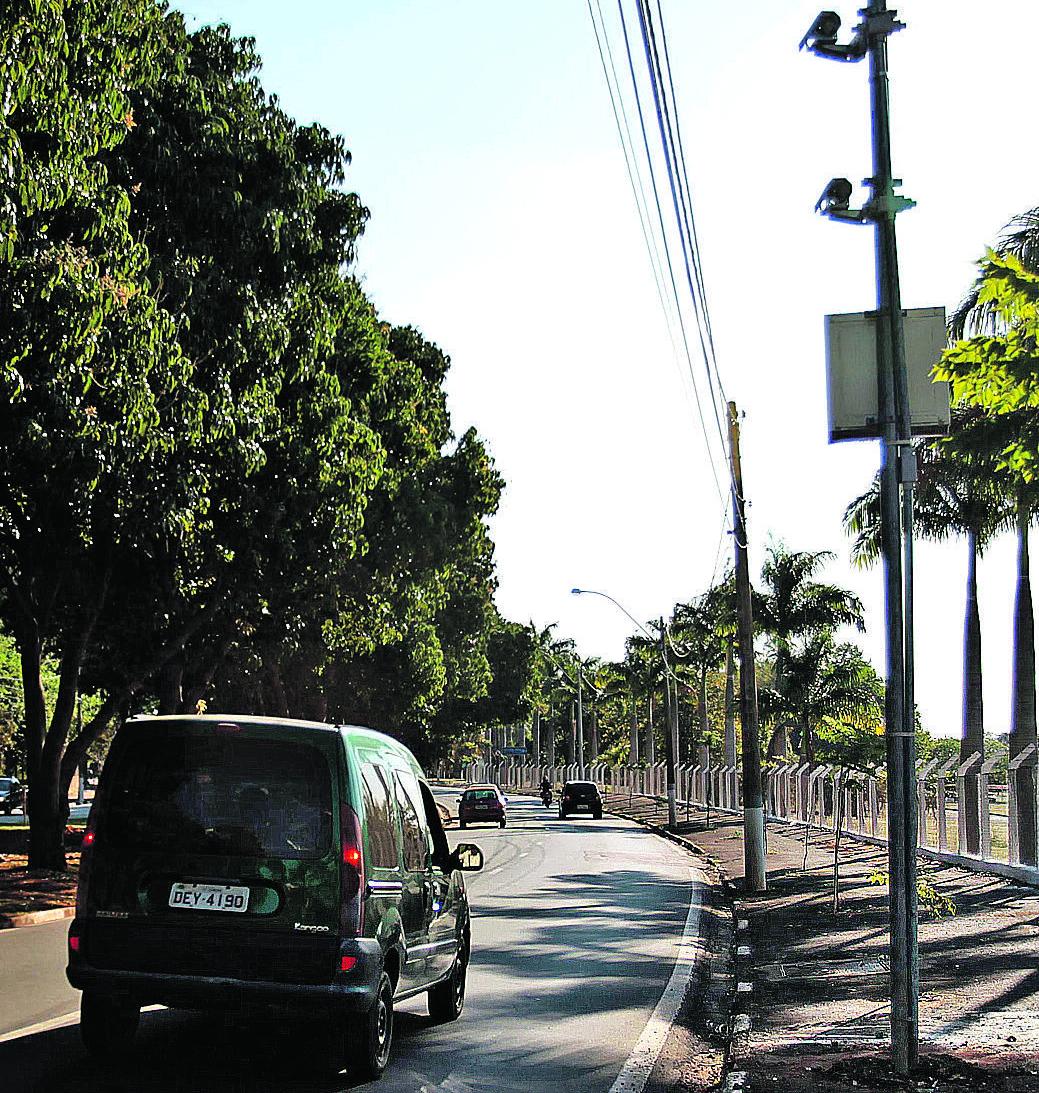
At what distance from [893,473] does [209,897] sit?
14.5 feet

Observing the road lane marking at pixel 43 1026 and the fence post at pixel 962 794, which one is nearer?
the road lane marking at pixel 43 1026

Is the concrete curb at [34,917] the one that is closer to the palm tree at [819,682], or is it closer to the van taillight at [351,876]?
the van taillight at [351,876]

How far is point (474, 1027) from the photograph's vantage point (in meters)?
10.7

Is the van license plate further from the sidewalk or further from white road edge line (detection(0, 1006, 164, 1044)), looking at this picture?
the sidewalk

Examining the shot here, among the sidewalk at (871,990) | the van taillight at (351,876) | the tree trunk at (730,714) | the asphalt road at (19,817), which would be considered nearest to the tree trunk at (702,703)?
the tree trunk at (730,714)

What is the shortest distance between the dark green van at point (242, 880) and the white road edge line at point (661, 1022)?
4.66ft

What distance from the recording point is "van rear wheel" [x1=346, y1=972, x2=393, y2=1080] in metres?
8.38

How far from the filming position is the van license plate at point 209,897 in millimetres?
8375

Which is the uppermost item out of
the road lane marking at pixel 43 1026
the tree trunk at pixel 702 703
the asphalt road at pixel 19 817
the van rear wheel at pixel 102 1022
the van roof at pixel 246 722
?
the tree trunk at pixel 702 703

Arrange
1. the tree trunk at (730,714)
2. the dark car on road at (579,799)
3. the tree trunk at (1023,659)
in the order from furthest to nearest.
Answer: the tree trunk at (730,714)
the dark car on road at (579,799)
the tree trunk at (1023,659)

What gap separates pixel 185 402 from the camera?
1917 centimetres

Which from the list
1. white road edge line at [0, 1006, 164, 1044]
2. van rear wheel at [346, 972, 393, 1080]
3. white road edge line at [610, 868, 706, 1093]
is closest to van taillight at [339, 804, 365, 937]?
van rear wheel at [346, 972, 393, 1080]

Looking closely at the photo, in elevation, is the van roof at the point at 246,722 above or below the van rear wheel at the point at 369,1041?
above

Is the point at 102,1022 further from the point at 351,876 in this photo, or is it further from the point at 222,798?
the point at 351,876
